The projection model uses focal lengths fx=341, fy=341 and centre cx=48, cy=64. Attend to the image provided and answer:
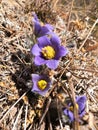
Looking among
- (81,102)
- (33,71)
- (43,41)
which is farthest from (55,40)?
(81,102)

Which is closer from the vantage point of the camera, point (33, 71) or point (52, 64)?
point (52, 64)

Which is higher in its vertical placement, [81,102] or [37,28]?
[37,28]

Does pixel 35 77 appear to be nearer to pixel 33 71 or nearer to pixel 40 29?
→ pixel 33 71

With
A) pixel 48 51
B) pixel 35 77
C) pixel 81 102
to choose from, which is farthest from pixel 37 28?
pixel 81 102

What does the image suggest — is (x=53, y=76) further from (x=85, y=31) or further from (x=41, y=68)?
(x=85, y=31)

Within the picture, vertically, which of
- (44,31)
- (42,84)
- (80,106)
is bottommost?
(80,106)

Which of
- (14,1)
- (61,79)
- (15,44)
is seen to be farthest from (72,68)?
(14,1)

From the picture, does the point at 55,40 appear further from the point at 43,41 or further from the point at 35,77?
the point at 35,77

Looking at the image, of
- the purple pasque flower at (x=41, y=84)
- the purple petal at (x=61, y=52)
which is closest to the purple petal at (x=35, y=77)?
the purple pasque flower at (x=41, y=84)
